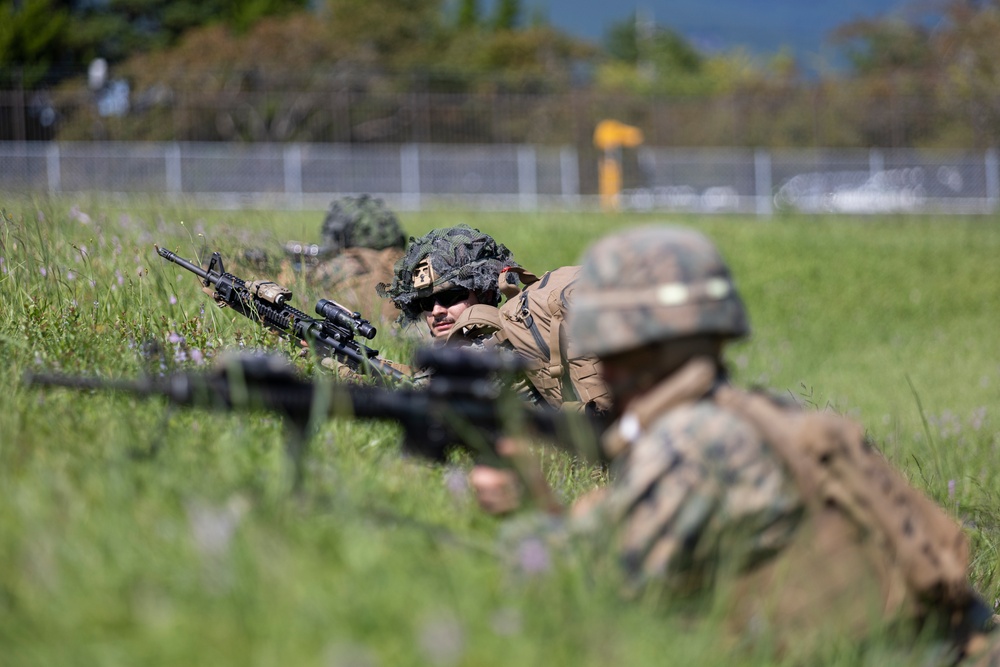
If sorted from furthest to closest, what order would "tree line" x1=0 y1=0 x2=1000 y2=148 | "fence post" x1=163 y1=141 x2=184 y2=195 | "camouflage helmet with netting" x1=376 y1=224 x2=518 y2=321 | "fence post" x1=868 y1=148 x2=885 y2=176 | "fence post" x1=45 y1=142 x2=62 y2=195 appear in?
"tree line" x1=0 y1=0 x2=1000 y2=148
"fence post" x1=868 y1=148 x2=885 y2=176
"fence post" x1=163 y1=141 x2=184 y2=195
"fence post" x1=45 y1=142 x2=62 y2=195
"camouflage helmet with netting" x1=376 y1=224 x2=518 y2=321

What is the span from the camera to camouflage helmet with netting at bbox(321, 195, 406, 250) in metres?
7.67

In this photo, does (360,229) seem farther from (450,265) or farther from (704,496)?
(704,496)

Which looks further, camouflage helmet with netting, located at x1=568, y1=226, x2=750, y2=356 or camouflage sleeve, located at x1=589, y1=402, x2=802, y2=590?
camouflage helmet with netting, located at x1=568, y1=226, x2=750, y2=356

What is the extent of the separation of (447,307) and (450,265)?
0.24 m

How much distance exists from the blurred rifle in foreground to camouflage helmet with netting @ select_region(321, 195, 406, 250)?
4710 mm

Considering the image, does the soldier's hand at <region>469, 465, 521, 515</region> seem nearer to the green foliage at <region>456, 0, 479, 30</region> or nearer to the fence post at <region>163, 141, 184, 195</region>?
the fence post at <region>163, 141, 184, 195</region>

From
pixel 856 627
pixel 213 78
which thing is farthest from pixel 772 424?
pixel 213 78

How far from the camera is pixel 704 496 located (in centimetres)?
266

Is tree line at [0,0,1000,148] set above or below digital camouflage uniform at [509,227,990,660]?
above

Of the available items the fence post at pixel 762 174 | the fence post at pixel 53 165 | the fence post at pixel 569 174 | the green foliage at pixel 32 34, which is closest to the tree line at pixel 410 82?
the green foliage at pixel 32 34

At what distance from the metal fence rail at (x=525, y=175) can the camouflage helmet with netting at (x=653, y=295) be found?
21.3m

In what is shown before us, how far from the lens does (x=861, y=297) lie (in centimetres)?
1645

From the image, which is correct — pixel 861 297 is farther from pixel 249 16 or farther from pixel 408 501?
pixel 249 16

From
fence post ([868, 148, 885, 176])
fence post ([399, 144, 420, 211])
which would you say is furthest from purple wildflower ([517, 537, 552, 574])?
fence post ([868, 148, 885, 176])
